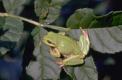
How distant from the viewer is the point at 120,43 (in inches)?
43.8

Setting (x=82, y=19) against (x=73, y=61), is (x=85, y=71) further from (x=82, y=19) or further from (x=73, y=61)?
(x=82, y=19)

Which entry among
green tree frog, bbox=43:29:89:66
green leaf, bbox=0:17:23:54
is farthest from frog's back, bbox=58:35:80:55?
green leaf, bbox=0:17:23:54

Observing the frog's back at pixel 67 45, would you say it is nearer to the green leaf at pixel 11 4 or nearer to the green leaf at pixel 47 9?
the green leaf at pixel 47 9

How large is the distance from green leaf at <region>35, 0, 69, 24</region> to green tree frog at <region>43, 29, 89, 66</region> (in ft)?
0.20

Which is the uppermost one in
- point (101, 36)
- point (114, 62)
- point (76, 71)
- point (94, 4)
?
point (101, 36)

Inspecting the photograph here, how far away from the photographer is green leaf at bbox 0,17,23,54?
1163mm

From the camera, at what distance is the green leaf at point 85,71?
3.67 feet

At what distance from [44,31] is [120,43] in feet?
0.80

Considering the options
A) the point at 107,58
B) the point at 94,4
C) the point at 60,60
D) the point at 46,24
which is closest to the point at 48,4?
the point at 46,24

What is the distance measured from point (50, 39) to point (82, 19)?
0.12 meters

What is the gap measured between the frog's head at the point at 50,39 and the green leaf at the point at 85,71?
101mm

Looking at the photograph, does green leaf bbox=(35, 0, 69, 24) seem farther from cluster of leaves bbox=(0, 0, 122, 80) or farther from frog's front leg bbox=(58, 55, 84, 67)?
frog's front leg bbox=(58, 55, 84, 67)

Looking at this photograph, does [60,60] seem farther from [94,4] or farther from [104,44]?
[94,4]

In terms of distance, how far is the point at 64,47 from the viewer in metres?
1.15
